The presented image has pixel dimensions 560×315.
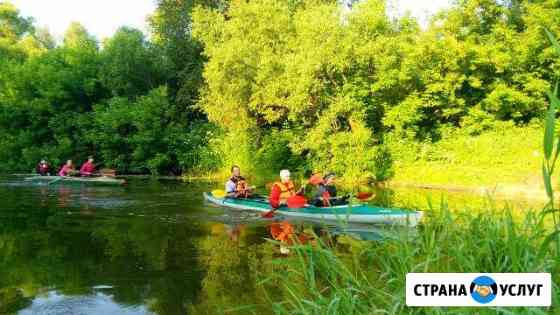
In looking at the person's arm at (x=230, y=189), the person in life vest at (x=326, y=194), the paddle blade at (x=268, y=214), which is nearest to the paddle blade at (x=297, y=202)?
the person in life vest at (x=326, y=194)

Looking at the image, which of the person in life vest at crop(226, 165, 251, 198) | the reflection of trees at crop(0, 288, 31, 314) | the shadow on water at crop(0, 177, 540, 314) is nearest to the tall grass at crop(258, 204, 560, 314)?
the shadow on water at crop(0, 177, 540, 314)

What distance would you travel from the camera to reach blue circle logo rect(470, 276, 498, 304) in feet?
8.16

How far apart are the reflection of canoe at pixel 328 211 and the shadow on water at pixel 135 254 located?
0.28m

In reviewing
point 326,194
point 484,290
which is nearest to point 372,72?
point 326,194

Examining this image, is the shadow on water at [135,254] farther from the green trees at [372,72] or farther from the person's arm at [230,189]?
the green trees at [372,72]

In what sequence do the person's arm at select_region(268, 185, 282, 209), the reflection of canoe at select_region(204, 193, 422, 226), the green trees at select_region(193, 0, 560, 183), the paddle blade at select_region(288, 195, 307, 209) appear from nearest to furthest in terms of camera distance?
the reflection of canoe at select_region(204, 193, 422, 226), the paddle blade at select_region(288, 195, 307, 209), the person's arm at select_region(268, 185, 282, 209), the green trees at select_region(193, 0, 560, 183)

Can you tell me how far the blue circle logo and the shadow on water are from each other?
5.94ft

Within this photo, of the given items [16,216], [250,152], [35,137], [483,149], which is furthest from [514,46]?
[35,137]

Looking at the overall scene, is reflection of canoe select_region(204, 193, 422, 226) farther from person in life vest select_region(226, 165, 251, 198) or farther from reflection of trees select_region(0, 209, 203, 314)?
reflection of trees select_region(0, 209, 203, 314)

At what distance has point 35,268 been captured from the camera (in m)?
7.73

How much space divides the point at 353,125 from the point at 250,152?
18.4 feet

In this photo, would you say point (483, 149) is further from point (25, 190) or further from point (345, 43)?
point (25, 190)

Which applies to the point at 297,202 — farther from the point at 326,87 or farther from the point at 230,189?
the point at 326,87

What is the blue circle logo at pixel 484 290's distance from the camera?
249 centimetres
